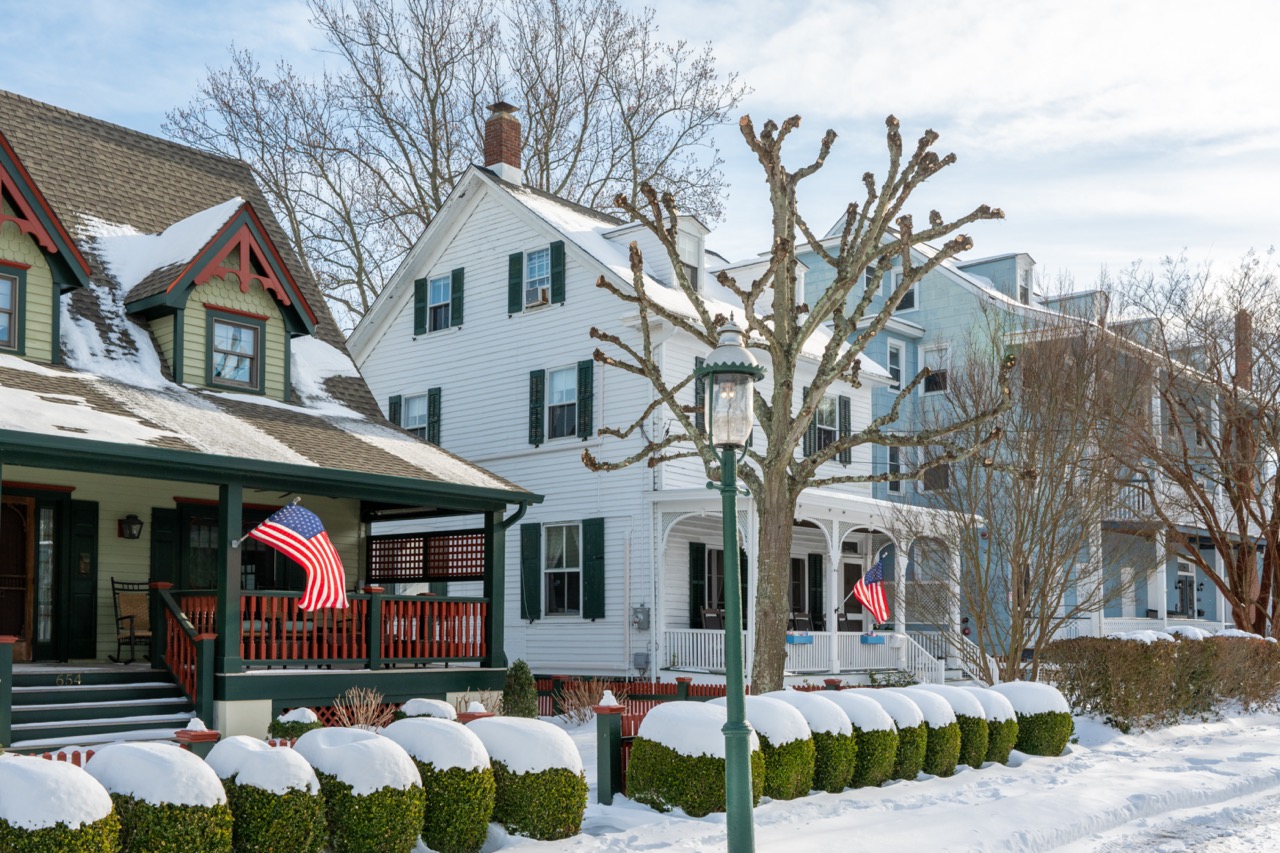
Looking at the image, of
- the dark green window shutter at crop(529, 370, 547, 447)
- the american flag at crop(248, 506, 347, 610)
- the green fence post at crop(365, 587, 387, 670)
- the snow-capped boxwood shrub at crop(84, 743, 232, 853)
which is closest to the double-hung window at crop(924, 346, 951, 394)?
the dark green window shutter at crop(529, 370, 547, 447)

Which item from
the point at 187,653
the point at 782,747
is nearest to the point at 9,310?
the point at 187,653

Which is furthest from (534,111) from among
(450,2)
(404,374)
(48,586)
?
(48,586)

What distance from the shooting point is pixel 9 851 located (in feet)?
22.0

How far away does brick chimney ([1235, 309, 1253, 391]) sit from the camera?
81.6 ft

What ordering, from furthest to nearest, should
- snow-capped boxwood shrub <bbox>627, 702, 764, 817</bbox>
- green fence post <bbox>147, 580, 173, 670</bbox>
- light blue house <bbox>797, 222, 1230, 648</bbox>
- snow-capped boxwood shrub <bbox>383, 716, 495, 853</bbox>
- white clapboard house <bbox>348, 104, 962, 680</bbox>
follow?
light blue house <bbox>797, 222, 1230, 648</bbox>
white clapboard house <bbox>348, 104, 962, 680</bbox>
green fence post <bbox>147, 580, 173, 670</bbox>
snow-capped boxwood shrub <bbox>627, 702, 764, 817</bbox>
snow-capped boxwood shrub <bbox>383, 716, 495, 853</bbox>

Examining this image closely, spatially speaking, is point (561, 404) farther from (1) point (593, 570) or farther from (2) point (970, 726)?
(2) point (970, 726)

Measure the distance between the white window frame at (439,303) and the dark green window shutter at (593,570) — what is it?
5.67 m

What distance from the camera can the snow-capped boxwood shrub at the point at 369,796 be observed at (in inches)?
322

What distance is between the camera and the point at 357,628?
49.8ft

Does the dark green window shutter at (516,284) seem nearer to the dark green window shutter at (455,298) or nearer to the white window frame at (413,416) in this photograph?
the dark green window shutter at (455,298)

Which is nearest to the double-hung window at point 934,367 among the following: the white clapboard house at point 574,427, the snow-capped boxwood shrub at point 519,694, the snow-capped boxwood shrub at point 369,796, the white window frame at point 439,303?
the white clapboard house at point 574,427

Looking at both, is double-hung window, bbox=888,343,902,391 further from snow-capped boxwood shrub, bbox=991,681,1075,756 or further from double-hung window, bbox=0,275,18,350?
double-hung window, bbox=0,275,18,350

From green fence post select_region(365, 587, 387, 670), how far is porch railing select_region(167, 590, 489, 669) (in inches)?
0.4

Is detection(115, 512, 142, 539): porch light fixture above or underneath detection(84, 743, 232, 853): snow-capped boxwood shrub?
above
